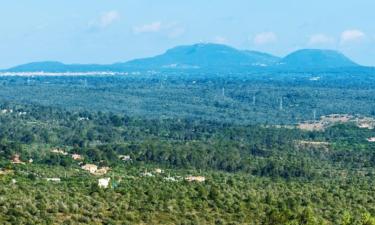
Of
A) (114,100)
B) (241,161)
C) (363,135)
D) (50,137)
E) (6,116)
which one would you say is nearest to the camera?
(241,161)

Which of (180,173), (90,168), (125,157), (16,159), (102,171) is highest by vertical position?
(16,159)

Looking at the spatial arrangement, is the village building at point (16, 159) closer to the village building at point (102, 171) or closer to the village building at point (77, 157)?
the village building at point (77, 157)

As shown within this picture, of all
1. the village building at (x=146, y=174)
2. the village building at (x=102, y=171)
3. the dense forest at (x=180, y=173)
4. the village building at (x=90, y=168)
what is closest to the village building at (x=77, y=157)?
the dense forest at (x=180, y=173)

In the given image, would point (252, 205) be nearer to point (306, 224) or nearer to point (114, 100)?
point (306, 224)

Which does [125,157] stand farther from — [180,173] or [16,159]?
[16,159]

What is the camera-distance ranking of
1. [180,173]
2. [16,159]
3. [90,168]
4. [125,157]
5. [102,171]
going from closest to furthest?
[102,171], [16,159], [90,168], [180,173], [125,157]

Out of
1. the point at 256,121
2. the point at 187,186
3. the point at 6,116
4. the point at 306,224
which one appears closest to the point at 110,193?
the point at 187,186

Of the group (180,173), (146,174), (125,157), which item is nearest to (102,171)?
(146,174)

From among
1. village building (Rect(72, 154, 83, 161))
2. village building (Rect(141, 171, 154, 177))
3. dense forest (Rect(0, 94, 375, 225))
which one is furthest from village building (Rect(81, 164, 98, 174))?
village building (Rect(141, 171, 154, 177))

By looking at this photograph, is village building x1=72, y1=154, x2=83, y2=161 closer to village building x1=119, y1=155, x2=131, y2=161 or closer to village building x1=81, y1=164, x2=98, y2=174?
village building x1=81, y1=164, x2=98, y2=174
